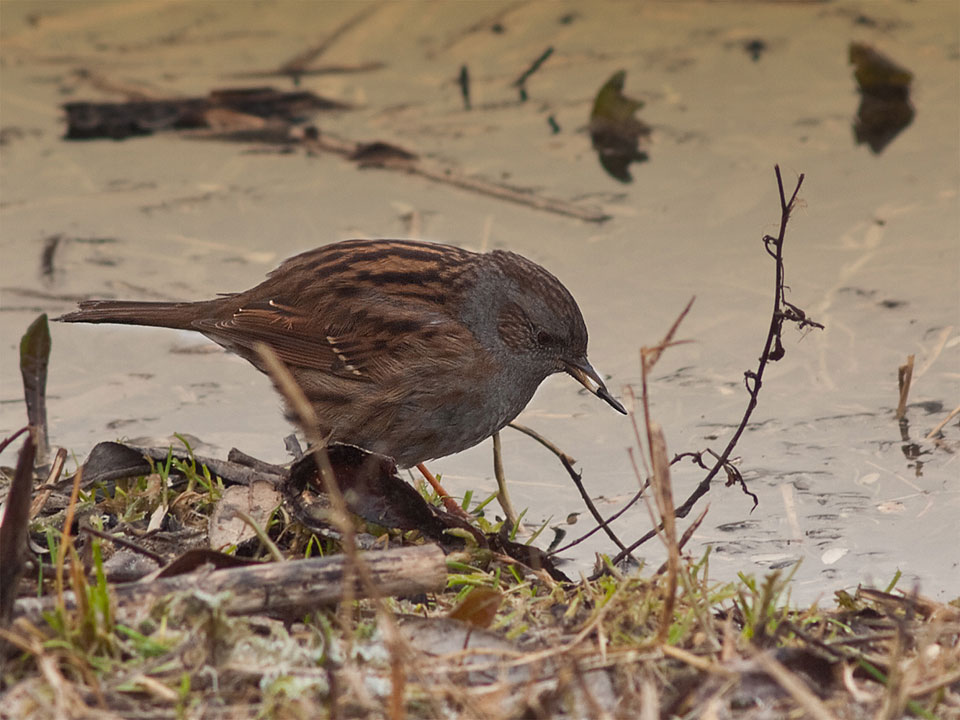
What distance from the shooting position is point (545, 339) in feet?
17.3

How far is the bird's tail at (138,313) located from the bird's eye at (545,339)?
150 centimetres

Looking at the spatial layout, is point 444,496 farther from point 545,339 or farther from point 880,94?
point 880,94

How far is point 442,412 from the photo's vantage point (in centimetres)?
512

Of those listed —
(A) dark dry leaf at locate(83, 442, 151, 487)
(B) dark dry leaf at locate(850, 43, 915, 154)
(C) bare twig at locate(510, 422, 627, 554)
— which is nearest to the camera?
(C) bare twig at locate(510, 422, 627, 554)

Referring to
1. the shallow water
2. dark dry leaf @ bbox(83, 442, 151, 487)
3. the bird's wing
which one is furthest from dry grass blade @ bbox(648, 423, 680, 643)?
dark dry leaf @ bbox(83, 442, 151, 487)

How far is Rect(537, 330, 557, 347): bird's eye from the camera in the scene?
17.2 ft

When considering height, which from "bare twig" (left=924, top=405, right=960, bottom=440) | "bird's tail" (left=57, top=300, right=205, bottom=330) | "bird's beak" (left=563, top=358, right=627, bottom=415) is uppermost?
"bird's tail" (left=57, top=300, right=205, bottom=330)

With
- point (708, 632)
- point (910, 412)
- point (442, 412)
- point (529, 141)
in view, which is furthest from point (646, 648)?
point (529, 141)

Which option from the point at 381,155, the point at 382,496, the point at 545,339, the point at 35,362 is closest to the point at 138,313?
the point at 35,362

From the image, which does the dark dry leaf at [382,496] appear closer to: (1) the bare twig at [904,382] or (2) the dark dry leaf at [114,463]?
(2) the dark dry leaf at [114,463]

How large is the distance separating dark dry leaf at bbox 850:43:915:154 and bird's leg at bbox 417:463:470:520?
4654 mm

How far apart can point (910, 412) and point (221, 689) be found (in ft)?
11.9

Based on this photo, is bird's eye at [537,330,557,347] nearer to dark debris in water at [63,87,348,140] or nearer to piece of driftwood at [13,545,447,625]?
piece of driftwood at [13,545,447,625]

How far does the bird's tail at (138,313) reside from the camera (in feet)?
19.0
